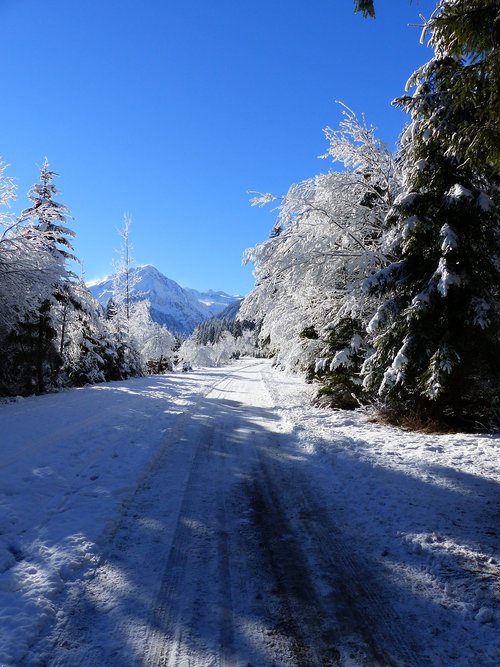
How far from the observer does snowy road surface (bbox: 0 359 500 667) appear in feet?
8.72

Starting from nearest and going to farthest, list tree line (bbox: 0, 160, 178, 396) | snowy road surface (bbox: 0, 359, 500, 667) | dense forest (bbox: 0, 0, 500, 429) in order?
1. snowy road surface (bbox: 0, 359, 500, 667)
2. dense forest (bbox: 0, 0, 500, 429)
3. tree line (bbox: 0, 160, 178, 396)

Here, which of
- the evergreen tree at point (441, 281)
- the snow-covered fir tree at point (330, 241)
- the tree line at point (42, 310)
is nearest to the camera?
the evergreen tree at point (441, 281)

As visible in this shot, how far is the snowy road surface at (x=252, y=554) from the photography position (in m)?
2.66

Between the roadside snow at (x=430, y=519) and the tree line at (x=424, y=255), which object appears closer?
the roadside snow at (x=430, y=519)

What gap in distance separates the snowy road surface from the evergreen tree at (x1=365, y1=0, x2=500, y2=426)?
138 centimetres

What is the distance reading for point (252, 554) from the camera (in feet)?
12.6

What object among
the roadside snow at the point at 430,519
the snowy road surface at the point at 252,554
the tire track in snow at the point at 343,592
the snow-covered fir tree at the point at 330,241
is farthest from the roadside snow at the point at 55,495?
the snow-covered fir tree at the point at 330,241

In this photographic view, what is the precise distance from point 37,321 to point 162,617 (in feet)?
55.1

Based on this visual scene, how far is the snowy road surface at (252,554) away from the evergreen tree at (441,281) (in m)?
1.38

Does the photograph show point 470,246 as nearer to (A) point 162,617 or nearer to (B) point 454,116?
(B) point 454,116

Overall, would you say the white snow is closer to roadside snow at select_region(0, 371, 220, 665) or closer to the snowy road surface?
the snowy road surface

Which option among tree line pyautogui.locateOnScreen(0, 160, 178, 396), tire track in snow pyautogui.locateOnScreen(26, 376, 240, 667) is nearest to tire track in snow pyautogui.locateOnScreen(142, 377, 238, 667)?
tire track in snow pyautogui.locateOnScreen(26, 376, 240, 667)

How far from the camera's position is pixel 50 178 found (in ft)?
66.8

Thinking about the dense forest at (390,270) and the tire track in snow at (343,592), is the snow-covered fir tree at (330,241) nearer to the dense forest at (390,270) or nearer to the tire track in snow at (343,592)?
the dense forest at (390,270)
